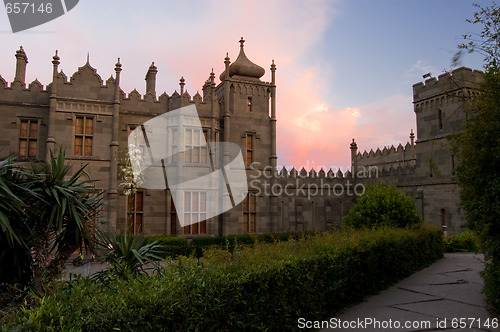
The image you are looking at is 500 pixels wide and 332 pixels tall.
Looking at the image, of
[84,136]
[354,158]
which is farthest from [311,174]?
[84,136]

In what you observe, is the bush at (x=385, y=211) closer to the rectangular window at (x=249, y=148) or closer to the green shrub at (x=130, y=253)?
Result: the rectangular window at (x=249, y=148)

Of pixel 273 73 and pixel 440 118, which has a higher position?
pixel 273 73

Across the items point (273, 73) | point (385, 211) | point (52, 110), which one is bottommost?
point (385, 211)

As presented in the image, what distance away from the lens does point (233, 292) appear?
573 centimetres

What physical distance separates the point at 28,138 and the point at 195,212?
→ 9.65m

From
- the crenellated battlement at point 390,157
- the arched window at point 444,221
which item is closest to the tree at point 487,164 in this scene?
the arched window at point 444,221

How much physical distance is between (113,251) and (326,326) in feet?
15.0

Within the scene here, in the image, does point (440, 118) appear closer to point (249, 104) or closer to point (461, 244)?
point (461, 244)

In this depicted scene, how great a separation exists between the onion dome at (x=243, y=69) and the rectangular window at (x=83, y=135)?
342 inches

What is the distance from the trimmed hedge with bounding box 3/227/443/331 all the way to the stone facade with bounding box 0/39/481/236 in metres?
10.4

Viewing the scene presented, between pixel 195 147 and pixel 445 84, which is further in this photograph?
pixel 195 147

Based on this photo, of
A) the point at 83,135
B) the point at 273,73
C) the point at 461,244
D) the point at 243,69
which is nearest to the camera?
the point at 461,244

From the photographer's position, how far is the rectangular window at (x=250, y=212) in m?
23.7

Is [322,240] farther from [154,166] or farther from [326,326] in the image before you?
[154,166]
